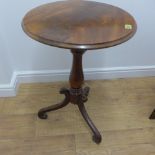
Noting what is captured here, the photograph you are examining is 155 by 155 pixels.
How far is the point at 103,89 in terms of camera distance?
1.89 metres

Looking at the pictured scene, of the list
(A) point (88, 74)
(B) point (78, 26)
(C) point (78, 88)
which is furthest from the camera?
(A) point (88, 74)

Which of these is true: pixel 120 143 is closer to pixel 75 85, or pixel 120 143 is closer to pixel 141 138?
pixel 141 138

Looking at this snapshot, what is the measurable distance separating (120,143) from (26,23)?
92 centimetres

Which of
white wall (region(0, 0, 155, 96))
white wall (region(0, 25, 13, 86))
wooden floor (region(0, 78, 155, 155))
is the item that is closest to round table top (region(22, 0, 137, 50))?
white wall (region(0, 0, 155, 96))

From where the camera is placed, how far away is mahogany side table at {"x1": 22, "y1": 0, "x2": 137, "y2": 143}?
3.23 feet

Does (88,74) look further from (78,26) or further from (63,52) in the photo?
(78,26)

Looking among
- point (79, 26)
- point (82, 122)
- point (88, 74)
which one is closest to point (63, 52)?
point (88, 74)

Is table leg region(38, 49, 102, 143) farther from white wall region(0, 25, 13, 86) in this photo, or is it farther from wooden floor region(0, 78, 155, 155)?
white wall region(0, 25, 13, 86)

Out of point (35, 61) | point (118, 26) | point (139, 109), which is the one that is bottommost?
point (139, 109)

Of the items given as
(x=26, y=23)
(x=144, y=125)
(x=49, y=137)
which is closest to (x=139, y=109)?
(x=144, y=125)

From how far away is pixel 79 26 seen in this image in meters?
1.07

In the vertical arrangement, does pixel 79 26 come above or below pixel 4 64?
above

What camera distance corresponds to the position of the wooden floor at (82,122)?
4.63 ft

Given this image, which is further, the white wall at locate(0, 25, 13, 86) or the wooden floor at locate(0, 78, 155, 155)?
the white wall at locate(0, 25, 13, 86)
